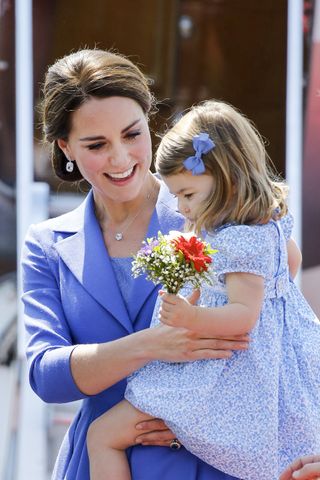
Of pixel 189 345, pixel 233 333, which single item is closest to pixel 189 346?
pixel 189 345

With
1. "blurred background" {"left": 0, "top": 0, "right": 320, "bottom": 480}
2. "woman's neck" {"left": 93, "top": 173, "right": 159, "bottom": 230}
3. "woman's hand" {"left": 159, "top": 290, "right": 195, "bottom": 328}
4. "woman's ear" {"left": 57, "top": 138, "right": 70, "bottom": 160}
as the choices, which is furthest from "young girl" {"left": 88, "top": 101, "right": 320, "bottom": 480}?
"blurred background" {"left": 0, "top": 0, "right": 320, "bottom": 480}

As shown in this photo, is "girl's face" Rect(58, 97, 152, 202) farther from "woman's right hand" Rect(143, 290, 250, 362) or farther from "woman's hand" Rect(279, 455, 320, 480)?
"woman's hand" Rect(279, 455, 320, 480)

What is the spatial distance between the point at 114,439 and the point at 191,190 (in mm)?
599

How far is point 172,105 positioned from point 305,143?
67 cm

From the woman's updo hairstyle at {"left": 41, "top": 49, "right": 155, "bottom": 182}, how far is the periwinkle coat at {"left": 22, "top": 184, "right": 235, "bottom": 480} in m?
0.26

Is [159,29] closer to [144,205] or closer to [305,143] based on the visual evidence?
[305,143]

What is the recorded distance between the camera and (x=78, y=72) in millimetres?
2633

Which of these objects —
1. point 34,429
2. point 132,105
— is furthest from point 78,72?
point 34,429

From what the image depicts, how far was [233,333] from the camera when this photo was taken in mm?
2318

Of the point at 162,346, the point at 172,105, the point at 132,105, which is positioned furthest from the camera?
the point at 172,105

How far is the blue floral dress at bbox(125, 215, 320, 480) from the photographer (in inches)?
92.2

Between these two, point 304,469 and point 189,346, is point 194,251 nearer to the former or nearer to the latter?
point 189,346

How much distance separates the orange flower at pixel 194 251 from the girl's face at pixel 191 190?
0.48 feet

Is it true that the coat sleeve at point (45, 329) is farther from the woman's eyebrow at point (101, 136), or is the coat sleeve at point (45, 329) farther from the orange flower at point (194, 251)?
the orange flower at point (194, 251)
